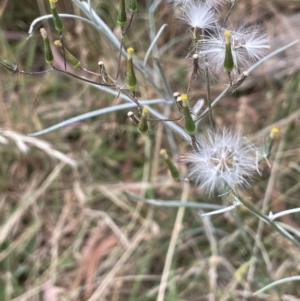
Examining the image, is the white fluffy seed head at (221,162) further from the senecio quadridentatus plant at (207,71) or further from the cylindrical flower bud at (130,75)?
the cylindrical flower bud at (130,75)

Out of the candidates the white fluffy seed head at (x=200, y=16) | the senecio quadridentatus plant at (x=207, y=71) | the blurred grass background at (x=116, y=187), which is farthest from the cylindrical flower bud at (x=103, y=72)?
the blurred grass background at (x=116, y=187)

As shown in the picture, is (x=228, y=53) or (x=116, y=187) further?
(x=116, y=187)

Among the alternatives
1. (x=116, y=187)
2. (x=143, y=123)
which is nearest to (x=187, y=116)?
(x=143, y=123)

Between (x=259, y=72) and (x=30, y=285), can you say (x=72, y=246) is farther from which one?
(x=259, y=72)

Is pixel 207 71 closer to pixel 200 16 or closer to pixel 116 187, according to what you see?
pixel 200 16

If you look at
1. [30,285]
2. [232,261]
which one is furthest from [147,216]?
[30,285]

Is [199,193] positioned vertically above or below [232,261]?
above
